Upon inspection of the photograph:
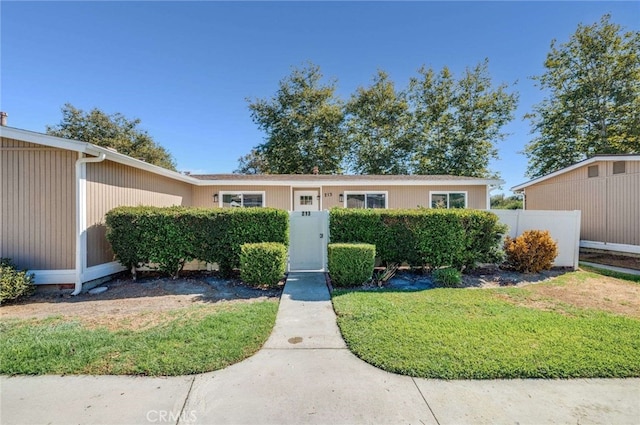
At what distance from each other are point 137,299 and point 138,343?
7.71 ft

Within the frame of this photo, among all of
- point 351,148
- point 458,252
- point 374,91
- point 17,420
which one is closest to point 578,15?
point 374,91

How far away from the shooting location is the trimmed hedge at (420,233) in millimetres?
6625

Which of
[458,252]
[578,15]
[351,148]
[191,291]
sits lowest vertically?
[191,291]

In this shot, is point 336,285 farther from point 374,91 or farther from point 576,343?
point 374,91

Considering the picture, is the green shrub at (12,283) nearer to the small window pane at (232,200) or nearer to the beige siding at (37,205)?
the beige siding at (37,205)

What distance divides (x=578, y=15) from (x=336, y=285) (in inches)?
962

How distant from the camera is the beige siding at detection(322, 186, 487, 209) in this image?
465 inches

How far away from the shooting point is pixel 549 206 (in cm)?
1304

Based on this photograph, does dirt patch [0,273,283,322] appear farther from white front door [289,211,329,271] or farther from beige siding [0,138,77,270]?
white front door [289,211,329,271]

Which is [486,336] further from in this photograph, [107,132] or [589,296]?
[107,132]

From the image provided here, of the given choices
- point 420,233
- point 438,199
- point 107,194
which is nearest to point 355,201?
point 438,199

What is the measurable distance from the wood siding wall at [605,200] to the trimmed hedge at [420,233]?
6762 mm

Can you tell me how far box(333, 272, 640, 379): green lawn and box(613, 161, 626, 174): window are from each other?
821cm

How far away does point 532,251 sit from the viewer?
7.16 meters
